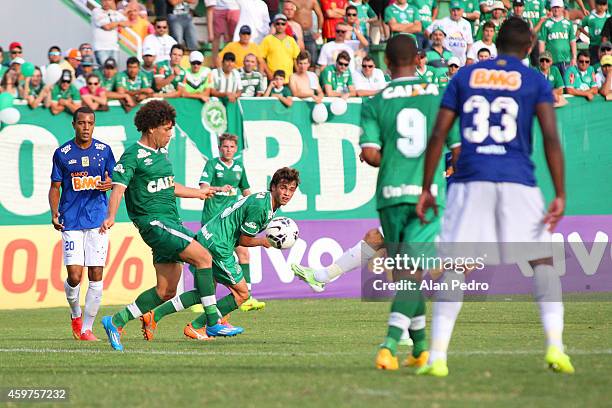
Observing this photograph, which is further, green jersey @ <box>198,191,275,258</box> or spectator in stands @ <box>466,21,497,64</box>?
spectator in stands @ <box>466,21,497,64</box>

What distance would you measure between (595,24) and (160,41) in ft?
32.0

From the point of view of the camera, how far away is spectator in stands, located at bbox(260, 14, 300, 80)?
2244 centimetres

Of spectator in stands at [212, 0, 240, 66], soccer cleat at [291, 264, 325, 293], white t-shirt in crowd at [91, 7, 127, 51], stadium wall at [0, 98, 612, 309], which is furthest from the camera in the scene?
spectator in stands at [212, 0, 240, 66]

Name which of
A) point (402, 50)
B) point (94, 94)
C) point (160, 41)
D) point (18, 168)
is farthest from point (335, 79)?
point (402, 50)

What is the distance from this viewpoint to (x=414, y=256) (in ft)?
28.7

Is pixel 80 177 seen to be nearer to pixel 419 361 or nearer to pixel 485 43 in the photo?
pixel 419 361

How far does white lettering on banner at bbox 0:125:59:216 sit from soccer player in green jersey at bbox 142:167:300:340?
703cm

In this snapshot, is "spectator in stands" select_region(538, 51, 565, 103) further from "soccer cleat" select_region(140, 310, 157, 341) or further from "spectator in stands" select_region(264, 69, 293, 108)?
"soccer cleat" select_region(140, 310, 157, 341)

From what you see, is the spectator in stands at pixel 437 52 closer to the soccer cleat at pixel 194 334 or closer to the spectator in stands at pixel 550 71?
the spectator in stands at pixel 550 71

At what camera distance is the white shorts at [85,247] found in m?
13.6

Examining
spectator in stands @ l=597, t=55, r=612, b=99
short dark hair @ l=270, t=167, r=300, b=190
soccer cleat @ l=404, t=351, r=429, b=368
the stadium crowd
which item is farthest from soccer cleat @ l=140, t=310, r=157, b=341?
spectator in stands @ l=597, t=55, r=612, b=99

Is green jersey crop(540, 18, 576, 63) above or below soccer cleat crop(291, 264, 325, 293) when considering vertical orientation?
above

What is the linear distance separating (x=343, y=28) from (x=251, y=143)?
13.6ft

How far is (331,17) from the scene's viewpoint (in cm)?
2447
